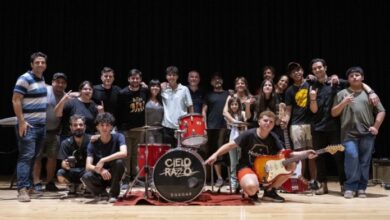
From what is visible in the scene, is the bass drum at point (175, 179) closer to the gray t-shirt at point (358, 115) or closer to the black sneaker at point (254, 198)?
the black sneaker at point (254, 198)

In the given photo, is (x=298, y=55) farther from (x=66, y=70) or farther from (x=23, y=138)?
(x=23, y=138)

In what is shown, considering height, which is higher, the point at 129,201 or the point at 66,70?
the point at 66,70

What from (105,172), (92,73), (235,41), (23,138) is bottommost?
(105,172)

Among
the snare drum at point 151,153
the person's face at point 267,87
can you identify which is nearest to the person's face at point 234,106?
the person's face at point 267,87

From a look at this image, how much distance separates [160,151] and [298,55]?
4110 mm

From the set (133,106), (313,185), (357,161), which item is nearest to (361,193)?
(357,161)

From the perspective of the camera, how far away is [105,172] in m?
5.25

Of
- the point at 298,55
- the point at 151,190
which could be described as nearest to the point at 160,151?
the point at 151,190

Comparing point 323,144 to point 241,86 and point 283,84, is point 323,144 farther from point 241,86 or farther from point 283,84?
point 241,86

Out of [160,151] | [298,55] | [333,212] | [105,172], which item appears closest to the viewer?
[333,212]

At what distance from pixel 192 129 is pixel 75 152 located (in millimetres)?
1482

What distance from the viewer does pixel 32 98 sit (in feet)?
18.5

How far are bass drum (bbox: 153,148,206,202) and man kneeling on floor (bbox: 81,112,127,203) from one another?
17.9 inches

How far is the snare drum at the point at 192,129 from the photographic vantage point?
5438 millimetres
